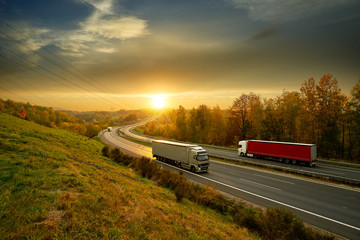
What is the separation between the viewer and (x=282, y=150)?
31828 mm

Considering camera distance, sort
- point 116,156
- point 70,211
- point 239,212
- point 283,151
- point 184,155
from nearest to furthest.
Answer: point 70,211
point 239,212
point 116,156
point 184,155
point 283,151

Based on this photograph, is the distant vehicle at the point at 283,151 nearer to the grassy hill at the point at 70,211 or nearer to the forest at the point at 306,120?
the forest at the point at 306,120

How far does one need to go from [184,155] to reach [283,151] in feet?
63.8

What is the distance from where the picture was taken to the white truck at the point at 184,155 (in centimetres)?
2642

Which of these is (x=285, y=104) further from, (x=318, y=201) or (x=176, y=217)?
(x=176, y=217)

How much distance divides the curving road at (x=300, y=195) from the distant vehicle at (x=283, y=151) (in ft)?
25.4

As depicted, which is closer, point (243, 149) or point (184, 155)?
point (184, 155)

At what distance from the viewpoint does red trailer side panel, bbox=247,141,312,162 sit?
95.8 ft

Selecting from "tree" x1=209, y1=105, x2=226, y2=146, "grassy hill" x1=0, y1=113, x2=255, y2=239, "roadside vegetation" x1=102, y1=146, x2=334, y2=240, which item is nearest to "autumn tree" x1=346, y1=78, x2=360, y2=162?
"tree" x1=209, y1=105, x2=226, y2=146

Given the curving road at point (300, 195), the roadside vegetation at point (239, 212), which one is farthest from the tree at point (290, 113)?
the roadside vegetation at point (239, 212)

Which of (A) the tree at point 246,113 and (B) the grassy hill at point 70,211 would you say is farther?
(A) the tree at point 246,113

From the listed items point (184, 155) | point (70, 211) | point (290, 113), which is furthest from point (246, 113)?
point (70, 211)

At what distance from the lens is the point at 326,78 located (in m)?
37.1

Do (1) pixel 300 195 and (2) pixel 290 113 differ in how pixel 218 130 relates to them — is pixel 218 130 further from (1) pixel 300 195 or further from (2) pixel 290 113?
(1) pixel 300 195
